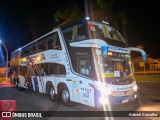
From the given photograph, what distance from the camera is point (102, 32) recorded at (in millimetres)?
9969

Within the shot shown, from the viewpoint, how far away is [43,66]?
13703 millimetres

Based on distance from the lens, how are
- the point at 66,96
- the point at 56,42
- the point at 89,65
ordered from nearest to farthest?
the point at 89,65 → the point at 66,96 → the point at 56,42

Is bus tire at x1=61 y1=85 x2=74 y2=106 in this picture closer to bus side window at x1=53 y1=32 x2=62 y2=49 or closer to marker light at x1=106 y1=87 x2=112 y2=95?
bus side window at x1=53 y1=32 x2=62 y2=49

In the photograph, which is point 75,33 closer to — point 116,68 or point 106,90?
point 116,68

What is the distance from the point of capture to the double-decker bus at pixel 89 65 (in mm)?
8984

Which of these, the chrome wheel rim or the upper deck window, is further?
the chrome wheel rim

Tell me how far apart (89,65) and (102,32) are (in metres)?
1.72

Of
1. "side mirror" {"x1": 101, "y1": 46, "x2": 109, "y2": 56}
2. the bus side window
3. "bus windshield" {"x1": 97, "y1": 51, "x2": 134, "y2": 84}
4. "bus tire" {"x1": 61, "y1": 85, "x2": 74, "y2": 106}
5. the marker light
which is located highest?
the bus side window

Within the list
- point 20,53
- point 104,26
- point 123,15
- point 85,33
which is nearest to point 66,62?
point 85,33

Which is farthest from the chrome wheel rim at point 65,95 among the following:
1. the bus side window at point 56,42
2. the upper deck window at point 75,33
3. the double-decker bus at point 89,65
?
the upper deck window at point 75,33

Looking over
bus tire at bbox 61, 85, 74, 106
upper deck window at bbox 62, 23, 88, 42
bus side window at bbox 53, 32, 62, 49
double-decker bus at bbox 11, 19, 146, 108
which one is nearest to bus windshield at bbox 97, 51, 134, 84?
double-decker bus at bbox 11, 19, 146, 108

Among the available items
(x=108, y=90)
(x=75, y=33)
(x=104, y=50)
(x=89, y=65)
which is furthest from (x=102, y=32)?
(x=108, y=90)

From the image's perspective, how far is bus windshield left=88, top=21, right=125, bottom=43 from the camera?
9.62 m

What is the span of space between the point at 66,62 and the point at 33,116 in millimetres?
3024
